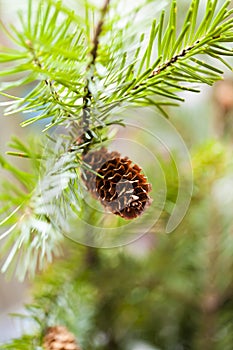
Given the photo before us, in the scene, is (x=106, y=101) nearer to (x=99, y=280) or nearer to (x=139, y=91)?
(x=139, y=91)

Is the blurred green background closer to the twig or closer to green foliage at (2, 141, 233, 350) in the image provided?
green foliage at (2, 141, 233, 350)

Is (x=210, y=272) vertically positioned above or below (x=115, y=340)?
above

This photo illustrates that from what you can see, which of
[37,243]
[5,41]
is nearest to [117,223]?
[37,243]

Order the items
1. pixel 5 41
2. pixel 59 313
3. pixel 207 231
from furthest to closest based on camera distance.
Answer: pixel 5 41 → pixel 207 231 → pixel 59 313

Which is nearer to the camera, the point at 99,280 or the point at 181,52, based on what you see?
the point at 181,52

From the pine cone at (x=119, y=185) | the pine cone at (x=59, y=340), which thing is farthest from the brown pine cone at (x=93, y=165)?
the pine cone at (x=59, y=340)
